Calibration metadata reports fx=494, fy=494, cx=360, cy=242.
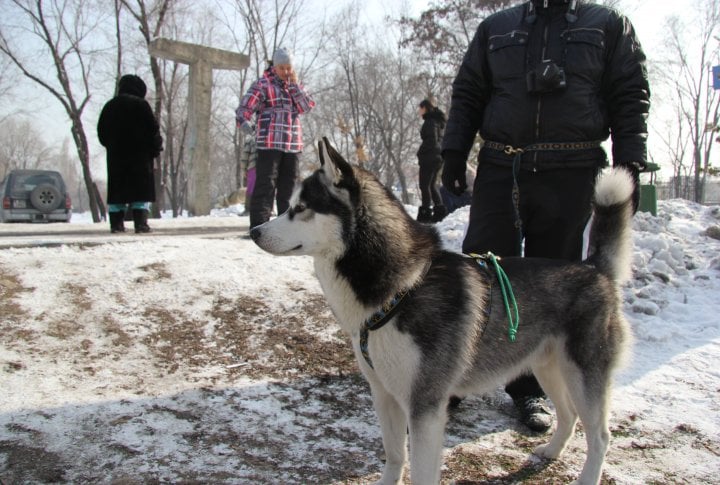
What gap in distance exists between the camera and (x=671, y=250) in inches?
260

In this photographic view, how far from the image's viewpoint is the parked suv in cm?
1567

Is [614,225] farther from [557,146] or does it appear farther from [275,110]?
[275,110]

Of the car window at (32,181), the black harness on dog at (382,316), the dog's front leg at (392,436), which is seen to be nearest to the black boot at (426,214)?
the dog's front leg at (392,436)

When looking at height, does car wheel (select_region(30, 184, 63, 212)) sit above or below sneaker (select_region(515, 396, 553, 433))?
above

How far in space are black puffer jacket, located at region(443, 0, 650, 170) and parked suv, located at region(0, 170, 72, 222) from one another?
1701cm

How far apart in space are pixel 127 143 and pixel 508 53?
18.7 ft

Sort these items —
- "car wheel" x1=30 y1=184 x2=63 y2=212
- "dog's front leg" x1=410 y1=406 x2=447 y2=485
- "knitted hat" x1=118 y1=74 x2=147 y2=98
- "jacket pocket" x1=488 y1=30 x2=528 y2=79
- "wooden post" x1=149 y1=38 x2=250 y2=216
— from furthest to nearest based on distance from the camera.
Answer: "car wheel" x1=30 y1=184 x2=63 y2=212
"wooden post" x1=149 y1=38 x2=250 y2=216
"knitted hat" x1=118 y1=74 x2=147 y2=98
"jacket pocket" x1=488 y1=30 x2=528 y2=79
"dog's front leg" x1=410 y1=406 x2=447 y2=485

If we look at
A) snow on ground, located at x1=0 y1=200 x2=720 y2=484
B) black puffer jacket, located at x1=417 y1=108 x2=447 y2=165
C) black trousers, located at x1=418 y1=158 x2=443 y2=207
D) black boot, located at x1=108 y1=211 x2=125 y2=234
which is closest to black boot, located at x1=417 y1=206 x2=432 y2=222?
black trousers, located at x1=418 y1=158 x2=443 y2=207

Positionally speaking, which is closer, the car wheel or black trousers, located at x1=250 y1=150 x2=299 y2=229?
black trousers, located at x1=250 y1=150 x2=299 y2=229

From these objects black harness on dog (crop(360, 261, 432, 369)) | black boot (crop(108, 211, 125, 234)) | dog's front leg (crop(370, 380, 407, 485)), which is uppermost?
black boot (crop(108, 211, 125, 234))

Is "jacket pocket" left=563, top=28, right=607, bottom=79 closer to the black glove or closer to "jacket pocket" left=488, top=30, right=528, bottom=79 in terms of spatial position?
"jacket pocket" left=488, top=30, right=528, bottom=79

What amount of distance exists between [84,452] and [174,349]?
4.19ft

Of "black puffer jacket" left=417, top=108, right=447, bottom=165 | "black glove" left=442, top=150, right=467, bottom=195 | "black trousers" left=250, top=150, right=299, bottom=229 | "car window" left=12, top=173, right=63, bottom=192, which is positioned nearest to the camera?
"black glove" left=442, top=150, right=467, bottom=195

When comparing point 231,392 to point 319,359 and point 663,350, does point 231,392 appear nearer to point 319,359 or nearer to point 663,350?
point 319,359
